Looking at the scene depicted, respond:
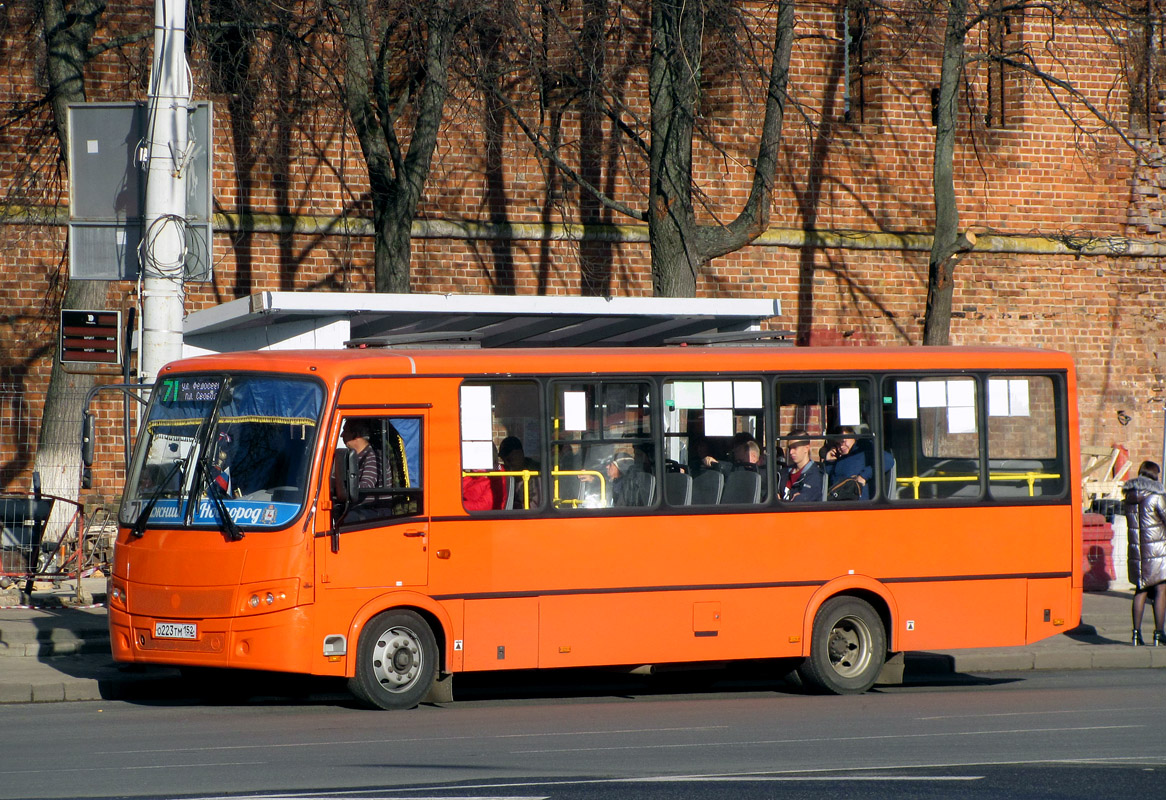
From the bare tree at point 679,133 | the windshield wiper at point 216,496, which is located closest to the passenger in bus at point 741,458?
the windshield wiper at point 216,496

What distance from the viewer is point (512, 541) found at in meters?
11.3

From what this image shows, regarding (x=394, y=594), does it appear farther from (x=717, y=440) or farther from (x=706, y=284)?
(x=706, y=284)

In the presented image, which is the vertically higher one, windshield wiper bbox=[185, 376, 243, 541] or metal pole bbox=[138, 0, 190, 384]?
metal pole bbox=[138, 0, 190, 384]

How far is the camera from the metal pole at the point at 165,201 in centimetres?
1248

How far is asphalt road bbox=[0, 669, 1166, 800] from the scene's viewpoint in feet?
25.7

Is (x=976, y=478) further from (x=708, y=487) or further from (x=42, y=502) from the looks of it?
(x=42, y=502)

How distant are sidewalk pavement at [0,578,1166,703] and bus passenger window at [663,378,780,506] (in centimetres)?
221

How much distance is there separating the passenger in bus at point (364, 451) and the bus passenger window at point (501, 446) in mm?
639

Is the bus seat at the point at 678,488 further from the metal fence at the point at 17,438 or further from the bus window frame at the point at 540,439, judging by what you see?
the metal fence at the point at 17,438

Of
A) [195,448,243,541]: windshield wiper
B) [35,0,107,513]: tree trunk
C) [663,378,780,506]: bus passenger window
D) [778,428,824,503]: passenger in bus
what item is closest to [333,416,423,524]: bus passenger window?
[195,448,243,541]: windshield wiper

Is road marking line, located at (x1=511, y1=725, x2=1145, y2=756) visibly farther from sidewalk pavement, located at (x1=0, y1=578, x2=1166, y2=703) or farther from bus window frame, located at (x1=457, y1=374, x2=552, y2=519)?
sidewalk pavement, located at (x1=0, y1=578, x2=1166, y2=703)

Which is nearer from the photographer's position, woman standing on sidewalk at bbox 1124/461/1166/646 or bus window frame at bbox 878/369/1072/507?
bus window frame at bbox 878/369/1072/507

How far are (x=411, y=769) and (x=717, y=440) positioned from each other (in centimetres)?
449

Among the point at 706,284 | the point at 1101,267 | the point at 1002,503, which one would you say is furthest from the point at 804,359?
the point at 1101,267
